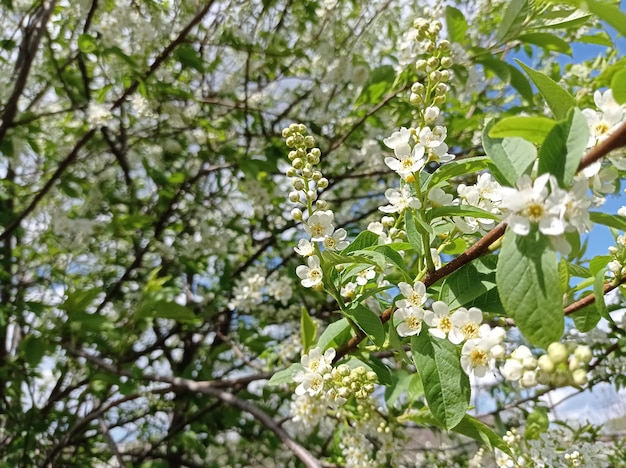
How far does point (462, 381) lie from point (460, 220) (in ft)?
1.04

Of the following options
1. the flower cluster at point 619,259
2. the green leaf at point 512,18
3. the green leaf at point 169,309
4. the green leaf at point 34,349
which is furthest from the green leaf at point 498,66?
the green leaf at point 34,349

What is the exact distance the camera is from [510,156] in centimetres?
79

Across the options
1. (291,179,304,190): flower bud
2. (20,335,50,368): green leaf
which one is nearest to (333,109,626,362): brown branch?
(291,179,304,190): flower bud

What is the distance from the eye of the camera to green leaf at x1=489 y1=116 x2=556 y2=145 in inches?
28.7

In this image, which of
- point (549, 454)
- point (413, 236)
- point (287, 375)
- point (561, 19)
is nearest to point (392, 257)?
point (413, 236)

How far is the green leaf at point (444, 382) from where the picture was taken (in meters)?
0.86

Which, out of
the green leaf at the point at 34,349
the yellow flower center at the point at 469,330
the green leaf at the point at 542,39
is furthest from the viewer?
the green leaf at the point at 34,349

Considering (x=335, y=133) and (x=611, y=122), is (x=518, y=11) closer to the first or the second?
(x=611, y=122)

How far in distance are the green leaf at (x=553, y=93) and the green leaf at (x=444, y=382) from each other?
1.50 feet

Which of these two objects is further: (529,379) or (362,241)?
(362,241)

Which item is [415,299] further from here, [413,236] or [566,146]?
[566,146]

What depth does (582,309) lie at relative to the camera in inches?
42.6

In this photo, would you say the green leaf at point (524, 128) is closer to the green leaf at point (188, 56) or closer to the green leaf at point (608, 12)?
the green leaf at point (608, 12)

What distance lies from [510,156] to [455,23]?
1.60 metres
